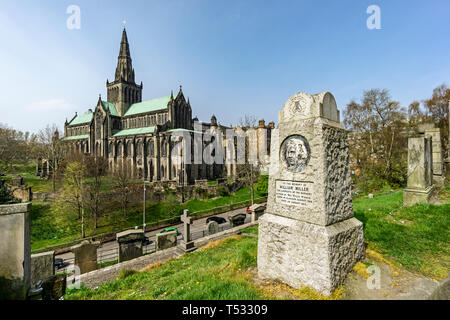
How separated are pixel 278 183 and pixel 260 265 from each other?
165cm

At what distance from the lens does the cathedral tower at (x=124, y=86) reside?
58.3m

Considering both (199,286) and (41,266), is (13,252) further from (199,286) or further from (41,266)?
(41,266)

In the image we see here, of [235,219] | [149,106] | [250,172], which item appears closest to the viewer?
[235,219]

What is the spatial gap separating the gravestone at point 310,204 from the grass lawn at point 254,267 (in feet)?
1.21

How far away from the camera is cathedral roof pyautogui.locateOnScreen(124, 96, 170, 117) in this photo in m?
51.3

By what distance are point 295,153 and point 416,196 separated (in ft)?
25.7

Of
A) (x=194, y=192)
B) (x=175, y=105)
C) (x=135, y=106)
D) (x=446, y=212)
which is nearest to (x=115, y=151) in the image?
(x=135, y=106)

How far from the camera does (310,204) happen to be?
11.5 feet

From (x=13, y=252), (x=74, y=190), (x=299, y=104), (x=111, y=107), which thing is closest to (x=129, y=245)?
(x=13, y=252)

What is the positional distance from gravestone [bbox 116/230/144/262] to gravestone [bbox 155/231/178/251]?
0.85 m

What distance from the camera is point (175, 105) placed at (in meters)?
48.1

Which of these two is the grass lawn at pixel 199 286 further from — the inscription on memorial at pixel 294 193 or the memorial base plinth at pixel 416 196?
the memorial base plinth at pixel 416 196
